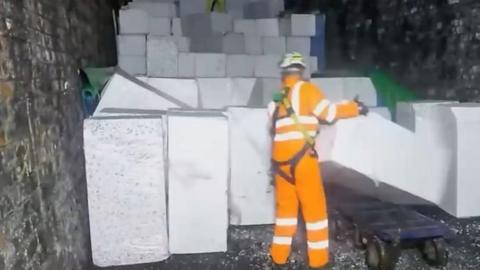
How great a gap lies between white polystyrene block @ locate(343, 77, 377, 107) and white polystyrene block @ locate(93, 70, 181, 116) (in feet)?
7.04

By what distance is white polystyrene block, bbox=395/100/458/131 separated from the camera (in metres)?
4.52

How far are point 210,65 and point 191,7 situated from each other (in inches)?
58.1

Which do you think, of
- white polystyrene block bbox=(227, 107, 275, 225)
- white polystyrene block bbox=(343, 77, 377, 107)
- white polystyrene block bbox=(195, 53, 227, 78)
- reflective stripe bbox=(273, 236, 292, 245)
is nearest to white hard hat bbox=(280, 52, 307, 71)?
white polystyrene block bbox=(227, 107, 275, 225)

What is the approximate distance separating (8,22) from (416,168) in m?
3.65

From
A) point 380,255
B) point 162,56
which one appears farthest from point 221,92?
point 380,255

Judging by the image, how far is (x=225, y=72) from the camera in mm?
5996

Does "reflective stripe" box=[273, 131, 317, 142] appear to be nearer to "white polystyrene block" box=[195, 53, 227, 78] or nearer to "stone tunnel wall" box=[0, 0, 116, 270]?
"stone tunnel wall" box=[0, 0, 116, 270]

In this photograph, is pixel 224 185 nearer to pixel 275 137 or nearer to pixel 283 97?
pixel 275 137

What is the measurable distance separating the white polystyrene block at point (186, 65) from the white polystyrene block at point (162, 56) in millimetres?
53

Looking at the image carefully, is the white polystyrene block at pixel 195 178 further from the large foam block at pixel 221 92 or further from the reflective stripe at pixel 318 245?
the large foam block at pixel 221 92

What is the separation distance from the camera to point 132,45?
581 centimetres

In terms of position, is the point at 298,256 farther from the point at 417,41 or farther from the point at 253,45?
the point at 417,41

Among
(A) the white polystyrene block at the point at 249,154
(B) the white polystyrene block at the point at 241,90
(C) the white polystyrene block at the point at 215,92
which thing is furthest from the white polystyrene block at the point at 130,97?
(B) the white polystyrene block at the point at 241,90

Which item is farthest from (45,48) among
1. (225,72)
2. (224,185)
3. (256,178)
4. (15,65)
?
(225,72)
